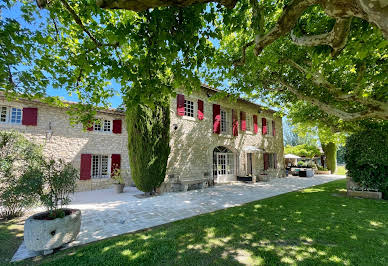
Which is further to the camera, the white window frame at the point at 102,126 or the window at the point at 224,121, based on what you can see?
the window at the point at 224,121

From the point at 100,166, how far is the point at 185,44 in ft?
34.5

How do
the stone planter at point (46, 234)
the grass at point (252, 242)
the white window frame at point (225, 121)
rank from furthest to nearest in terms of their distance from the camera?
the white window frame at point (225, 121), the stone planter at point (46, 234), the grass at point (252, 242)

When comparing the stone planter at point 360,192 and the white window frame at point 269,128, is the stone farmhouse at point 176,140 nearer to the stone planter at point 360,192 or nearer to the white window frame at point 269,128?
the white window frame at point 269,128

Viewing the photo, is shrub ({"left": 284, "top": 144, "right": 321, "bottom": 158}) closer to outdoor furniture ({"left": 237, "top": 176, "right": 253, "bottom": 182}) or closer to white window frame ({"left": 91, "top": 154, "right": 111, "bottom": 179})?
outdoor furniture ({"left": 237, "top": 176, "right": 253, "bottom": 182})

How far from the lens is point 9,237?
14.0 feet

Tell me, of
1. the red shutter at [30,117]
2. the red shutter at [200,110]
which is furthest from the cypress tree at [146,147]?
the red shutter at [30,117]

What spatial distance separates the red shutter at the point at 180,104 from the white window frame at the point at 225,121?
4181 millimetres

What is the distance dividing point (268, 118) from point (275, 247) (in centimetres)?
1521

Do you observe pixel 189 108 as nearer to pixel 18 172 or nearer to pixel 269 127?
pixel 18 172

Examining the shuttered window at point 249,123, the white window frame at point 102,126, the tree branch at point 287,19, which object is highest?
the shuttered window at point 249,123

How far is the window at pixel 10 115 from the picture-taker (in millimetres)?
8680

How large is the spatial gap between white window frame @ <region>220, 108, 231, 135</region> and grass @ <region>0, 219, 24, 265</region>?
11.6m

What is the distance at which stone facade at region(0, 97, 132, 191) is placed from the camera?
916 cm

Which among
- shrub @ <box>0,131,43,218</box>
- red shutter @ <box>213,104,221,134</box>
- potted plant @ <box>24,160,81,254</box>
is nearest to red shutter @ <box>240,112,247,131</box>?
red shutter @ <box>213,104,221,134</box>
